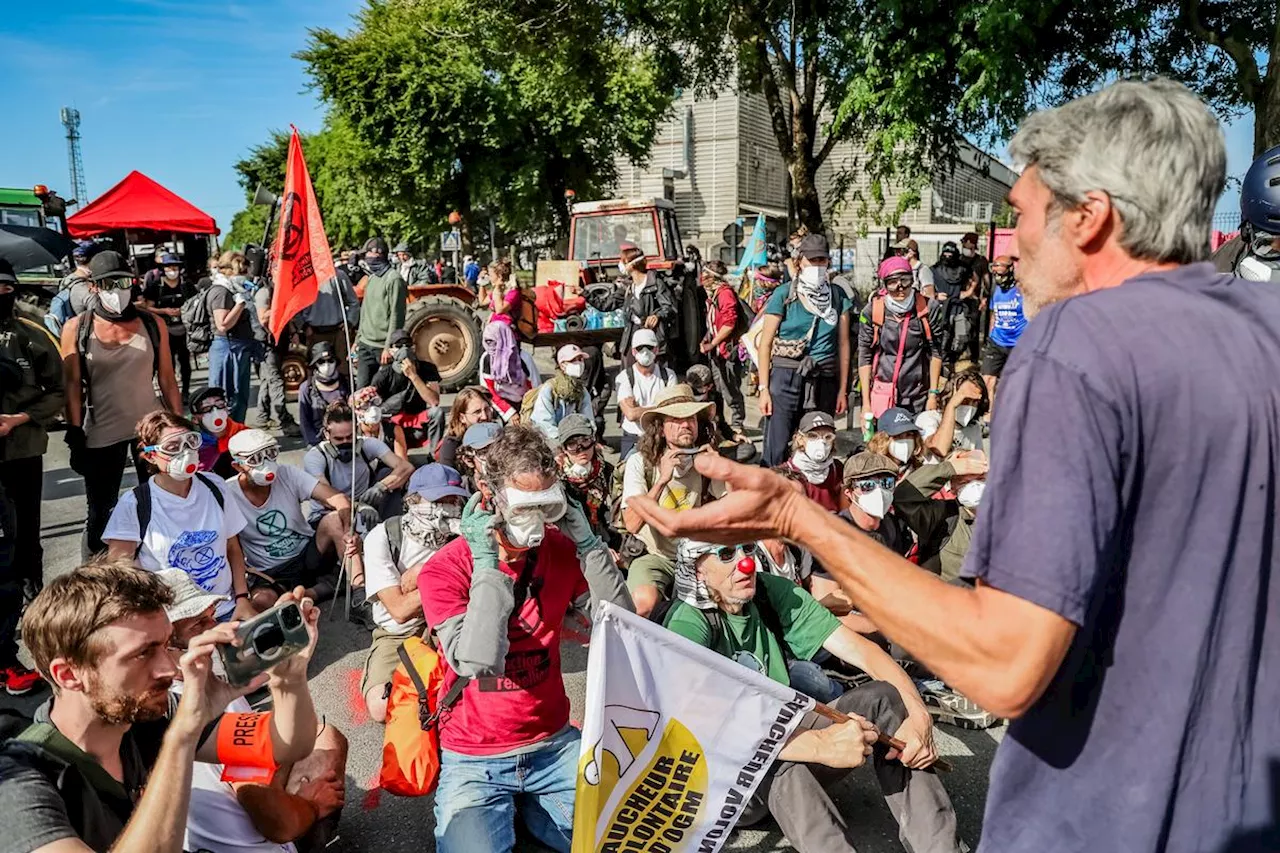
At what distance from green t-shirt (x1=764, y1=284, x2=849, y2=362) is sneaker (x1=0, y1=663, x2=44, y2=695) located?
547cm

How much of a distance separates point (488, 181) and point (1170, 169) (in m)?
32.1

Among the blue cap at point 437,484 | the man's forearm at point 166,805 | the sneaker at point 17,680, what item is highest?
the blue cap at point 437,484

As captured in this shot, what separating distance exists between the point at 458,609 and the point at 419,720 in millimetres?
616

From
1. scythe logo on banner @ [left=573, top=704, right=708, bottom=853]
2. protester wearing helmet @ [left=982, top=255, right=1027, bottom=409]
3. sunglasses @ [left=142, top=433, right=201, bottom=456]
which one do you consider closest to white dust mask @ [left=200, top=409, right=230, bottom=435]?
sunglasses @ [left=142, top=433, right=201, bottom=456]

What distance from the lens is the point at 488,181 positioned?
104ft

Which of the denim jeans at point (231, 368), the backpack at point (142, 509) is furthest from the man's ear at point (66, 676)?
the denim jeans at point (231, 368)

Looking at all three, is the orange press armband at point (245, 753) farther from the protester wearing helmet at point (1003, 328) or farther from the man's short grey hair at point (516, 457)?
the protester wearing helmet at point (1003, 328)

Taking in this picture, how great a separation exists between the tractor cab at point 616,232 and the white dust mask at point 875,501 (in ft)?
33.2

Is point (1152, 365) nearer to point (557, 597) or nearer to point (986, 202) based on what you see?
point (557, 597)

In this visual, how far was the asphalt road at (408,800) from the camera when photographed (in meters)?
3.63

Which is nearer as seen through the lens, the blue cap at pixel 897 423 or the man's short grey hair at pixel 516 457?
the man's short grey hair at pixel 516 457

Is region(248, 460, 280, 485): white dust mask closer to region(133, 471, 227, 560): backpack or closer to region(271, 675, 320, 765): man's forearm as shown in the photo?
region(133, 471, 227, 560): backpack

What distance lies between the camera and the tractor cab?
15.0 meters

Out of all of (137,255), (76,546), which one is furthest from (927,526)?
(137,255)
